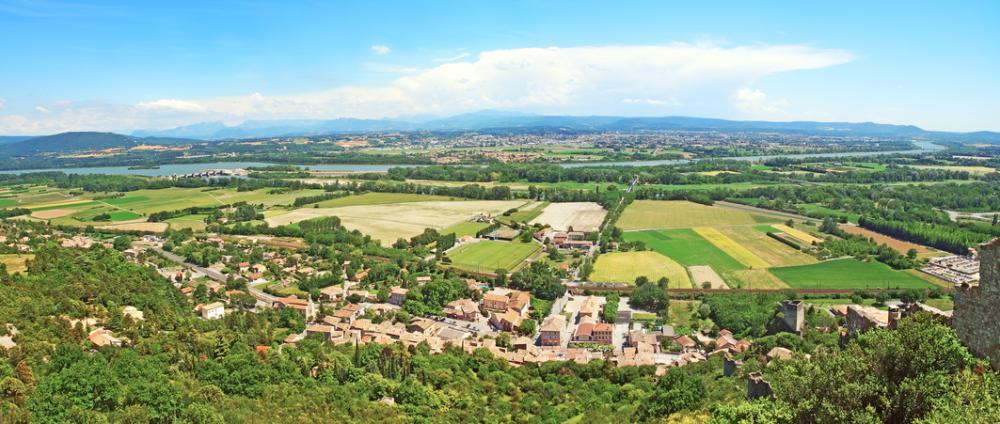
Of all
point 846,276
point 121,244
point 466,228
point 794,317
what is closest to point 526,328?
point 794,317

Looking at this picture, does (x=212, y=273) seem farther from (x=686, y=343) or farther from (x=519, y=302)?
(x=686, y=343)

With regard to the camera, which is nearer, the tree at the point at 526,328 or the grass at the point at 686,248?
the tree at the point at 526,328

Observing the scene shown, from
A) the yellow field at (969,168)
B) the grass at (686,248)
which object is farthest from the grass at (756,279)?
the yellow field at (969,168)

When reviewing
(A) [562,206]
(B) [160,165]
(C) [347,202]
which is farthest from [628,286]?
(B) [160,165]

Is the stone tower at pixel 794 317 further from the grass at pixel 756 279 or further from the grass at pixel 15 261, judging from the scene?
the grass at pixel 15 261

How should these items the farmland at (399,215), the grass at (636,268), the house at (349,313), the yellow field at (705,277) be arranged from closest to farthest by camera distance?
1. the house at (349,313)
2. the yellow field at (705,277)
3. the grass at (636,268)
4. the farmland at (399,215)

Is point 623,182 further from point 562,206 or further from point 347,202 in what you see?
point 347,202

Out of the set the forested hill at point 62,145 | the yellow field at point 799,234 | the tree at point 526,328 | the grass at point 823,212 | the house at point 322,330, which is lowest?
the tree at point 526,328
